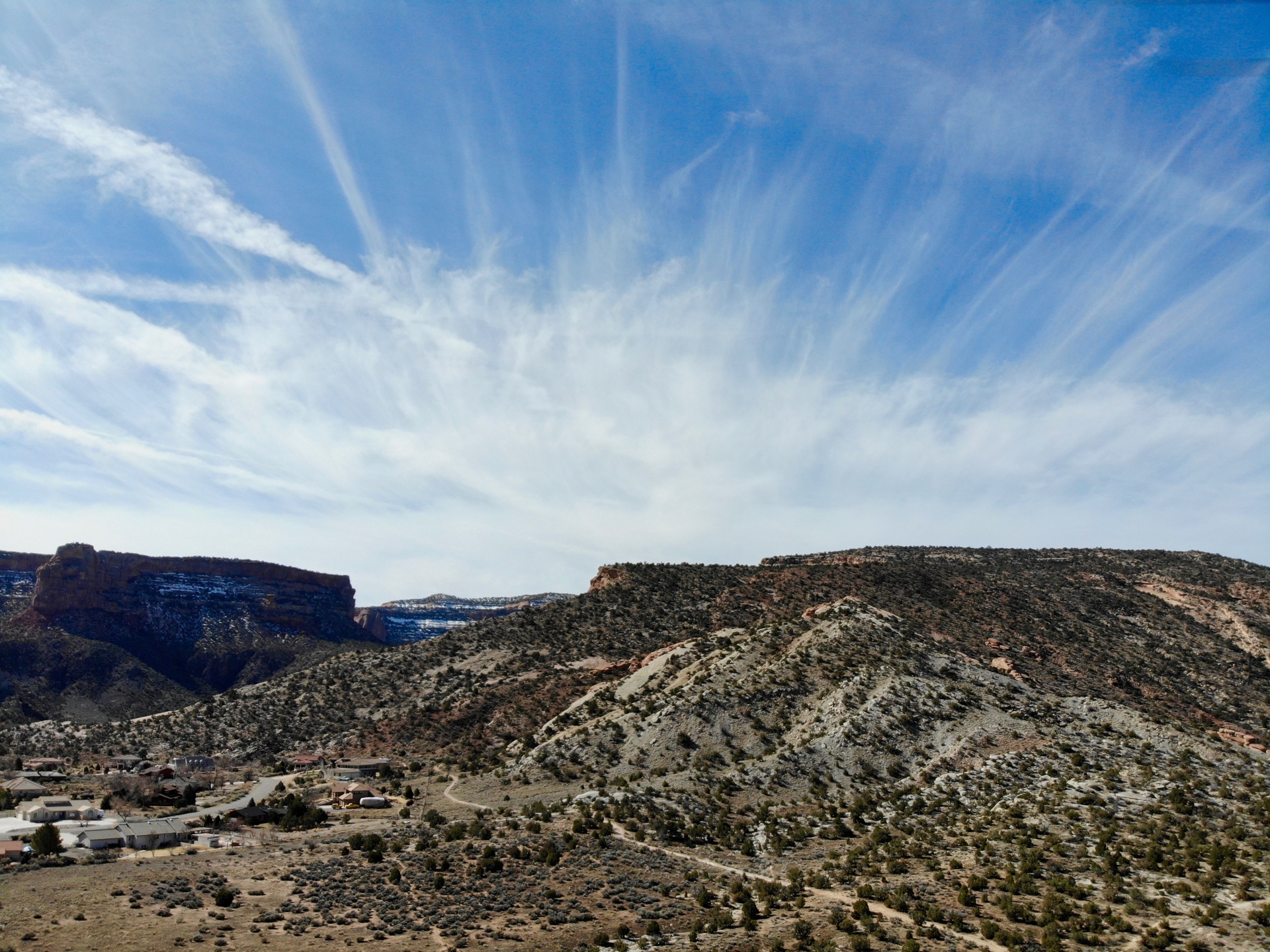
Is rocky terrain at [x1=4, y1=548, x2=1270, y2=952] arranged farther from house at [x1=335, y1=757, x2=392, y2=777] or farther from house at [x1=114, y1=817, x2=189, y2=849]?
house at [x1=114, y1=817, x2=189, y2=849]

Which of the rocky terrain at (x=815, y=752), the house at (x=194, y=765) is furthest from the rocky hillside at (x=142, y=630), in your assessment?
the house at (x=194, y=765)

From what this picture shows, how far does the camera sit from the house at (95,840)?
37.0 meters

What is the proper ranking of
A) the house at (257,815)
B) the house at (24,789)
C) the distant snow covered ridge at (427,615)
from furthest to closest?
the distant snow covered ridge at (427,615) < the house at (24,789) < the house at (257,815)

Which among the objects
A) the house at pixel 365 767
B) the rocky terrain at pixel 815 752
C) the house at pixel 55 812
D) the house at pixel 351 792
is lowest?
the house at pixel 55 812

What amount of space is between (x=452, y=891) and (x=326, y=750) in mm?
34301

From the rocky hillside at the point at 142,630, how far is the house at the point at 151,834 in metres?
59.1

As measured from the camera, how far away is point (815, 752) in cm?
3969

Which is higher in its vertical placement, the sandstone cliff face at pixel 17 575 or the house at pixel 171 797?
the sandstone cliff face at pixel 17 575

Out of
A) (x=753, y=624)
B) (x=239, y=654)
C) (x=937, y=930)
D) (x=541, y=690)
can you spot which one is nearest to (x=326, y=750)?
(x=541, y=690)

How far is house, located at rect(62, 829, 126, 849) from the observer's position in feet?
121

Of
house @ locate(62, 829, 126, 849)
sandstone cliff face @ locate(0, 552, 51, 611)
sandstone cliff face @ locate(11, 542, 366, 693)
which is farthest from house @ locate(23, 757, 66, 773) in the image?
sandstone cliff face @ locate(0, 552, 51, 611)

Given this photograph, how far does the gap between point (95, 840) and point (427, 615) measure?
143968 mm

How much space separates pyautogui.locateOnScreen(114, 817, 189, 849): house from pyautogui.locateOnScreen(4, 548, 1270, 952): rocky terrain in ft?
25.7

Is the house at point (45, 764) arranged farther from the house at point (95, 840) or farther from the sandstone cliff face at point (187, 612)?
the sandstone cliff face at point (187, 612)
